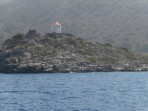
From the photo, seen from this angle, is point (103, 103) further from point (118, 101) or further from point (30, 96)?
point (30, 96)

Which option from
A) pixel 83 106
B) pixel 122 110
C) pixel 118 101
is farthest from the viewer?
pixel 118 101

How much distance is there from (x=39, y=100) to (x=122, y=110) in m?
20.3

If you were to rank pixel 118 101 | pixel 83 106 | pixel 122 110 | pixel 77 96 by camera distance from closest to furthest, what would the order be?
pixel 122 110
pixel 83 106
pixel 118 101
pixel 77 96

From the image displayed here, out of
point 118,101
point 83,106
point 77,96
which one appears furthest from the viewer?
point 77,96

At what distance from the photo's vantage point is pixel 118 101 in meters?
82.9

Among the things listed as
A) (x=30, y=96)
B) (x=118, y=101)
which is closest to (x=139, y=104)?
(x=118, y=101)

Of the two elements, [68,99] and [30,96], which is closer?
[68,99]

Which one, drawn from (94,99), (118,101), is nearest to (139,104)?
(118,101)

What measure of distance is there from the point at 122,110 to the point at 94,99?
15.9 meters

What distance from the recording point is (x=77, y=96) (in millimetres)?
92750


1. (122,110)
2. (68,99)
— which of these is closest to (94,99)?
(68,99)

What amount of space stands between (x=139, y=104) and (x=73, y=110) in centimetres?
1318

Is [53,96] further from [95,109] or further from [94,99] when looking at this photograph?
[95,109]

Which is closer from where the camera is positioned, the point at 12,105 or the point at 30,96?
the point at 12,105
